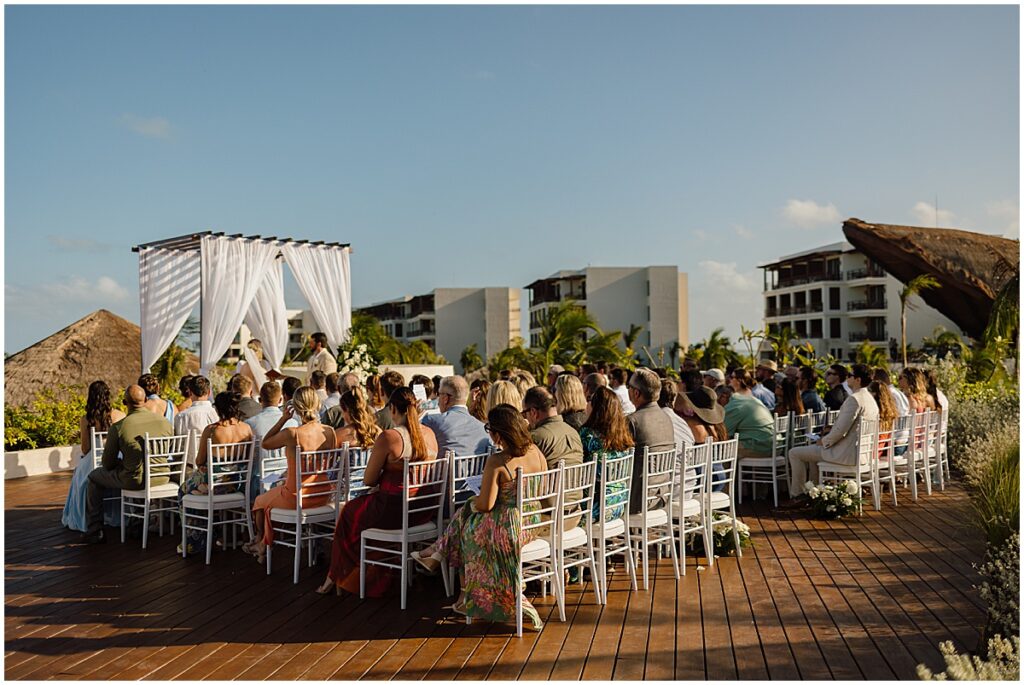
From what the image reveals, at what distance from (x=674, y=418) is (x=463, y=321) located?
83402 mm

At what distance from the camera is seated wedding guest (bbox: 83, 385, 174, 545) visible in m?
7.74

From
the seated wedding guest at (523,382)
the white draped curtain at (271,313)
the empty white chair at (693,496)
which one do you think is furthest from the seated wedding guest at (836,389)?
the white draped curtain at (271,313)

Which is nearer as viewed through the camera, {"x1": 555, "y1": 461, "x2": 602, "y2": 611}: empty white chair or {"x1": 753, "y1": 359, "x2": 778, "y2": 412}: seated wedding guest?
{"x1": 555, "y1": 461, "x2": 602, "y2": 611}: empty white chair

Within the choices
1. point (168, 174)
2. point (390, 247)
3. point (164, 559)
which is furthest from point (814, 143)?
point (168, 174)

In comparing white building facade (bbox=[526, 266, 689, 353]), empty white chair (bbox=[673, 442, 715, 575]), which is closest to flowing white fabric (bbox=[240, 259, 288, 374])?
empty white chair (bbox=[673, 442, 715, 575])

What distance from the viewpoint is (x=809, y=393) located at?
34.9ft

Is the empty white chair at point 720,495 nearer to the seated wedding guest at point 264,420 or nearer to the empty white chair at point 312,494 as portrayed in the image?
the empty white chair at point 312,494

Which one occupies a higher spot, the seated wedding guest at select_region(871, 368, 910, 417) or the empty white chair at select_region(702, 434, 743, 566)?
the seated wedding guest at select_region(871, 368, 910, 417)

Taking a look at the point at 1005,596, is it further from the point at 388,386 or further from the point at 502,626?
the point at 388,386

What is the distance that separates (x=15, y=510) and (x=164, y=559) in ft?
11.5

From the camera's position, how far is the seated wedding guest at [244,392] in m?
8.41

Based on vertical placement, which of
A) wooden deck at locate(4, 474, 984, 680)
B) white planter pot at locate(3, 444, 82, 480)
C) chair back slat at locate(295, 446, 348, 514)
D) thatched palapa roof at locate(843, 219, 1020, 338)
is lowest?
wooden deck at locate(4, 474, 984, 680)

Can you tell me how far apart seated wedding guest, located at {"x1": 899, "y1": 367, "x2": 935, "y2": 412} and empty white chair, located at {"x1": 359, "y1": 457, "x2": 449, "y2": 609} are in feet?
20.2

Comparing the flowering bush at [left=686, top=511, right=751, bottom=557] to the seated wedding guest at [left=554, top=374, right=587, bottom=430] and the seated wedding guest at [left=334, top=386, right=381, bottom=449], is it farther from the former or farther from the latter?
the seated wedding guest at [left=334, top=386, right=381, bottom=449]
